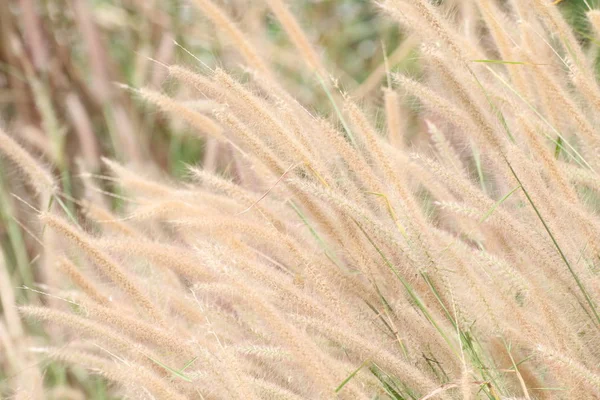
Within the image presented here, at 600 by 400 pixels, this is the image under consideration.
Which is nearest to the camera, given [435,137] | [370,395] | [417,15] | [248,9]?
[370,395]

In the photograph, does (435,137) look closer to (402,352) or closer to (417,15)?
(417,15)

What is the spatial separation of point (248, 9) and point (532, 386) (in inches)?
68.4

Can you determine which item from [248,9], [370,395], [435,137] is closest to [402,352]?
[370,395]

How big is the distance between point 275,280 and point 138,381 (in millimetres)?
178

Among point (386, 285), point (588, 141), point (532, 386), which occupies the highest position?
point (588, 141)

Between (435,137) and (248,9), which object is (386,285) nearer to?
(435,137)

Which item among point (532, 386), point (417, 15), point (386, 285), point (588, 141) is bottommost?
point (532, 386)

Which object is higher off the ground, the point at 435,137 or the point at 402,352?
the point at 435,137

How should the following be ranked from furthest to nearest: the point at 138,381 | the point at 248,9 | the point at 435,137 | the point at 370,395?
the point at 248,9, the point at 435,137, the point at 370,395, the point at 138,381

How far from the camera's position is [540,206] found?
0.92 m

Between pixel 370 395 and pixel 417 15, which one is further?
pixel 417 15

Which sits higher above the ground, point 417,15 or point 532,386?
point 417,15

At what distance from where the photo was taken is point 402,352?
3.10ft

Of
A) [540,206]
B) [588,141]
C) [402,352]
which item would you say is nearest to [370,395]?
[402,352]
